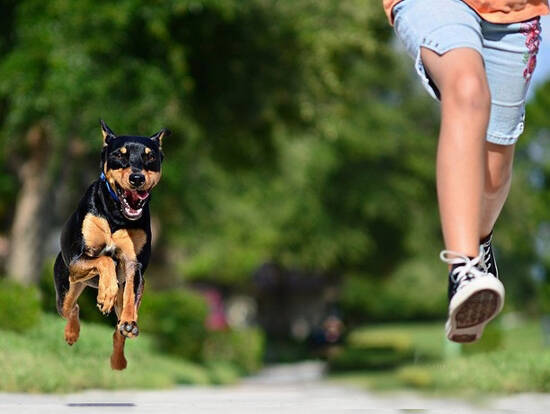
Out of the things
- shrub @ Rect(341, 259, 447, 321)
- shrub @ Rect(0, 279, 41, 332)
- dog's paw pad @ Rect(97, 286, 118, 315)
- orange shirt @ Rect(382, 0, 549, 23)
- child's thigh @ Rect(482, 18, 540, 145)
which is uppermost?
shrub @ Rect(341, 259, 447, 321)

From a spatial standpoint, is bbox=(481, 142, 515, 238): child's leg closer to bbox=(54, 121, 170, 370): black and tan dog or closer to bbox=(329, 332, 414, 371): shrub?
bbox=(54, 121, 170, 370): black and tan dog

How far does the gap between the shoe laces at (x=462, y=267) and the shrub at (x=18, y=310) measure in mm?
6967

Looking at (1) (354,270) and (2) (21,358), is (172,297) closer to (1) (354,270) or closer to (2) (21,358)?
(2) (21,358)

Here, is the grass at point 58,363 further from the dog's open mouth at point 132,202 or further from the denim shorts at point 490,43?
the denim shorts at point 490,43

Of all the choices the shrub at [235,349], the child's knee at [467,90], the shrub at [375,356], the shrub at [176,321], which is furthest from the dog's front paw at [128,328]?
the shrub at [375,356]

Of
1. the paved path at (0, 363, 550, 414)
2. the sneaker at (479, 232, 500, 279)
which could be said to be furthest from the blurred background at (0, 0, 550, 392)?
the sneaker at (479, 232, 500, 279)

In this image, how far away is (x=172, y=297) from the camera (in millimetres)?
19812

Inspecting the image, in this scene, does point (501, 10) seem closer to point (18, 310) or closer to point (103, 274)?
point (103, 274)

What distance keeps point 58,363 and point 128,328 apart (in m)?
4.13

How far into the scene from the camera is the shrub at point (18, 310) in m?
10.6

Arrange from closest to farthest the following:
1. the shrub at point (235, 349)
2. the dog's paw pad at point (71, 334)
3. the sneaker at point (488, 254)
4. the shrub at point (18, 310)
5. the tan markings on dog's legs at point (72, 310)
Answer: the tan markings on dog's legs at point (72, 310) → the dog's paw pad at point (71, 334) → the sneaker at point (488, 254) → the shrub at point (18, 310) → the shrub at point (235, 349)

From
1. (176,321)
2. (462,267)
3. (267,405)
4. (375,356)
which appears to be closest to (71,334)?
(267,405)

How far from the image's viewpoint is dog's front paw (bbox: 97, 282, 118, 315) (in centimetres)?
421

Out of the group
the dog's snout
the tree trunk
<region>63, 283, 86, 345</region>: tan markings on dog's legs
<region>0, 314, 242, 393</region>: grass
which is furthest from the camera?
the tree trunk
